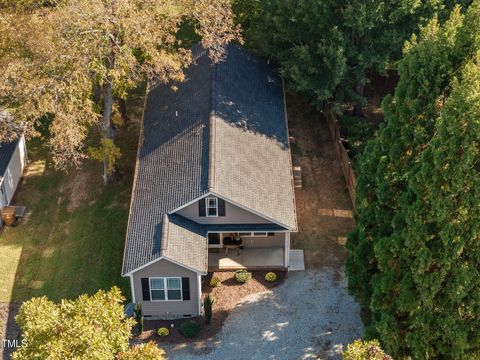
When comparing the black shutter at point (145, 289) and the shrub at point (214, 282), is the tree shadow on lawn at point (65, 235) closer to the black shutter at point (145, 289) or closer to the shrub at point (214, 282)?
the black shutter at point (145, 289)

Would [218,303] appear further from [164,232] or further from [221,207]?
[221,207]

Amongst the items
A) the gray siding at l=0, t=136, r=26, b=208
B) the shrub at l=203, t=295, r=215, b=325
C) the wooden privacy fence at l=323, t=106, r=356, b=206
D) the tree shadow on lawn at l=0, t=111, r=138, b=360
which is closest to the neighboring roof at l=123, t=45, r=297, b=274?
the shrub at l=203, t=295, r=215, b=325

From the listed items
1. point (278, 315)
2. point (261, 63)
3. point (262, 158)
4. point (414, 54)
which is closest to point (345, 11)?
point (261, 63)

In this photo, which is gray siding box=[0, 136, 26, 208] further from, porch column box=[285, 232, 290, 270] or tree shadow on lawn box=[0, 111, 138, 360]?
porch column box=[285, 232, 290, 270]

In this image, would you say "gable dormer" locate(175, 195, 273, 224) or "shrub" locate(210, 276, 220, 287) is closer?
"gable dormer" locate(175, 195, 273, 224)

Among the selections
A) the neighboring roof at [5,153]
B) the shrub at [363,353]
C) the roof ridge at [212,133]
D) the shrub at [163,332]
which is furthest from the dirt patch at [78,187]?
the shrub at [363,353]

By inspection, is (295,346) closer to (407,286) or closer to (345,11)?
(407,286)
